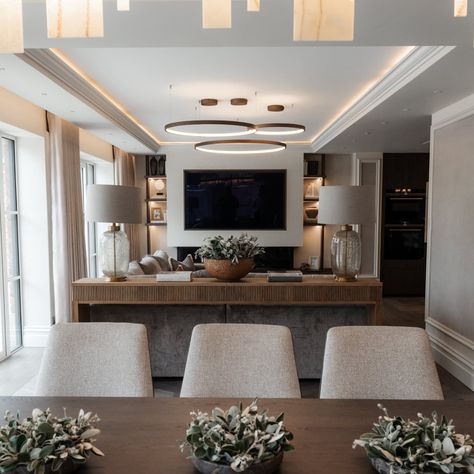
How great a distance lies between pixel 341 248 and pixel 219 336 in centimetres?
169

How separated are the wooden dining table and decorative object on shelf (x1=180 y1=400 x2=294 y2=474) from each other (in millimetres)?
90

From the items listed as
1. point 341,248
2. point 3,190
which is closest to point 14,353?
point 3,190

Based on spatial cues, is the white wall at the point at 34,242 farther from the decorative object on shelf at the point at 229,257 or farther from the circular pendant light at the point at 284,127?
the circular pendant light at the point at 284,127

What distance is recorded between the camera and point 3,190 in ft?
13.8

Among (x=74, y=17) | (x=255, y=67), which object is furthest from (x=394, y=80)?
(x=74, y=17)

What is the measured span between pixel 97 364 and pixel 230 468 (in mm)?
943

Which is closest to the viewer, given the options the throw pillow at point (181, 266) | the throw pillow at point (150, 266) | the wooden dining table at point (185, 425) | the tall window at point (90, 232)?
the wooden dining table at point (185, 425)

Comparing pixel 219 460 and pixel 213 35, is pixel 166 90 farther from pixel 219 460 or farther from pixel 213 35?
pixel 219 460

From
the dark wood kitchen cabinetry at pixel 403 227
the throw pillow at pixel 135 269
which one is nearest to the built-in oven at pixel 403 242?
the dark wood kitchen cabinetry at pixel 403 227

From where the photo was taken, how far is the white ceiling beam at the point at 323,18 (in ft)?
3.19

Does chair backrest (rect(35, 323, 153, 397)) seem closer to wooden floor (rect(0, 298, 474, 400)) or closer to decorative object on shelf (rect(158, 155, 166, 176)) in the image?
wooden floor (rect(0, 298, 474, 400))

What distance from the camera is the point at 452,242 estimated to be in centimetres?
405

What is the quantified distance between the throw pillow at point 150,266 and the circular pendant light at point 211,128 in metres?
1.56

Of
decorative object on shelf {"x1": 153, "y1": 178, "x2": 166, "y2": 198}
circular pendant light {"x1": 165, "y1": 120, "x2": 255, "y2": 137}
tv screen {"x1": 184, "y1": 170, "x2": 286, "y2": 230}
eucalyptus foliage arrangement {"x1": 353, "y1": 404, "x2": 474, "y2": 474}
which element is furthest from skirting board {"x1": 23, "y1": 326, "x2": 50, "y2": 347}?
eucalyptus foliage arrangement {"x1": 353, "y1": 404, "x2": 474, "y2": 474}
